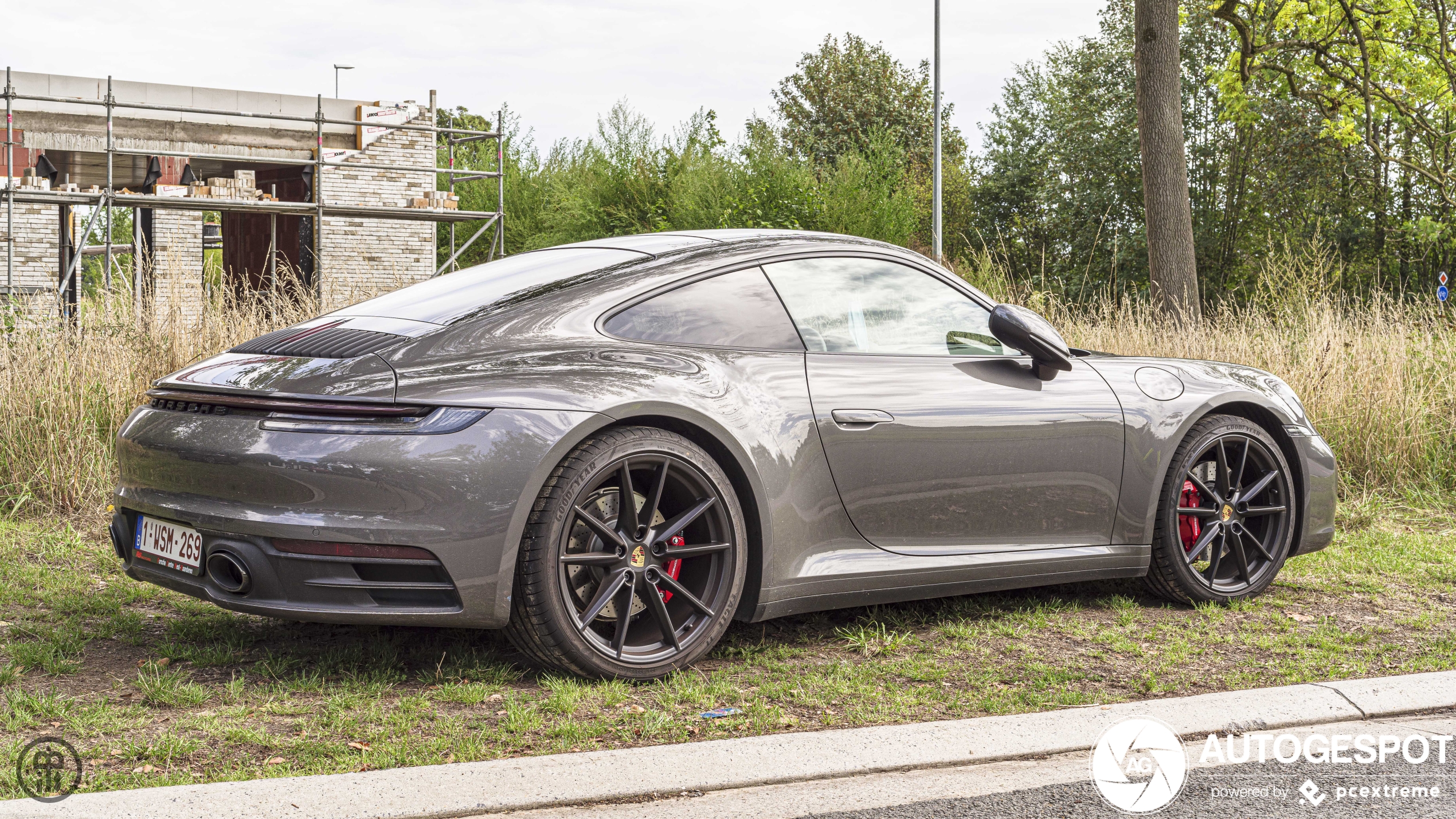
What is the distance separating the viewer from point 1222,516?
5.14 meters

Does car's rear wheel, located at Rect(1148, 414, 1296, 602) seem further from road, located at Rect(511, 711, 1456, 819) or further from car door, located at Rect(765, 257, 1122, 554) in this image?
road, located at Rect(511, 711, 1456, 819)

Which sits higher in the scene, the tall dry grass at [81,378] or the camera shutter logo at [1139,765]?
the tall dry grass at [81,378]

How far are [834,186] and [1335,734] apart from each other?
24.7 metres

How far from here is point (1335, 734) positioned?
3.62m

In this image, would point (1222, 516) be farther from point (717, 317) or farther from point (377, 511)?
point (377, 511)

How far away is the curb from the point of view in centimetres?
279

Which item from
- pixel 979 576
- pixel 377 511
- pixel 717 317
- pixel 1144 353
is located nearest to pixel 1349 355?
pixel 1144 353

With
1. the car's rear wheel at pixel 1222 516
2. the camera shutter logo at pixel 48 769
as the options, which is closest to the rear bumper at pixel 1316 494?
the car's rear wheel at pixel 1222 516

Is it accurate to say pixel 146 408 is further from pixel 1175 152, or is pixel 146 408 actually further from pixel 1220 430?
pixel 1175 152

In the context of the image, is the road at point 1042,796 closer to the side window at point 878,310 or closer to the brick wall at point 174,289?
the side window at point 878,310

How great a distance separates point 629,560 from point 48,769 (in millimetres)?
1564

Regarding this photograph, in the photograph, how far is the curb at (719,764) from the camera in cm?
279

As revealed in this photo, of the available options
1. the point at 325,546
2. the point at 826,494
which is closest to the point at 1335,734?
the point at 826,494

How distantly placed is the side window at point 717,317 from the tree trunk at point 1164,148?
1057cm
